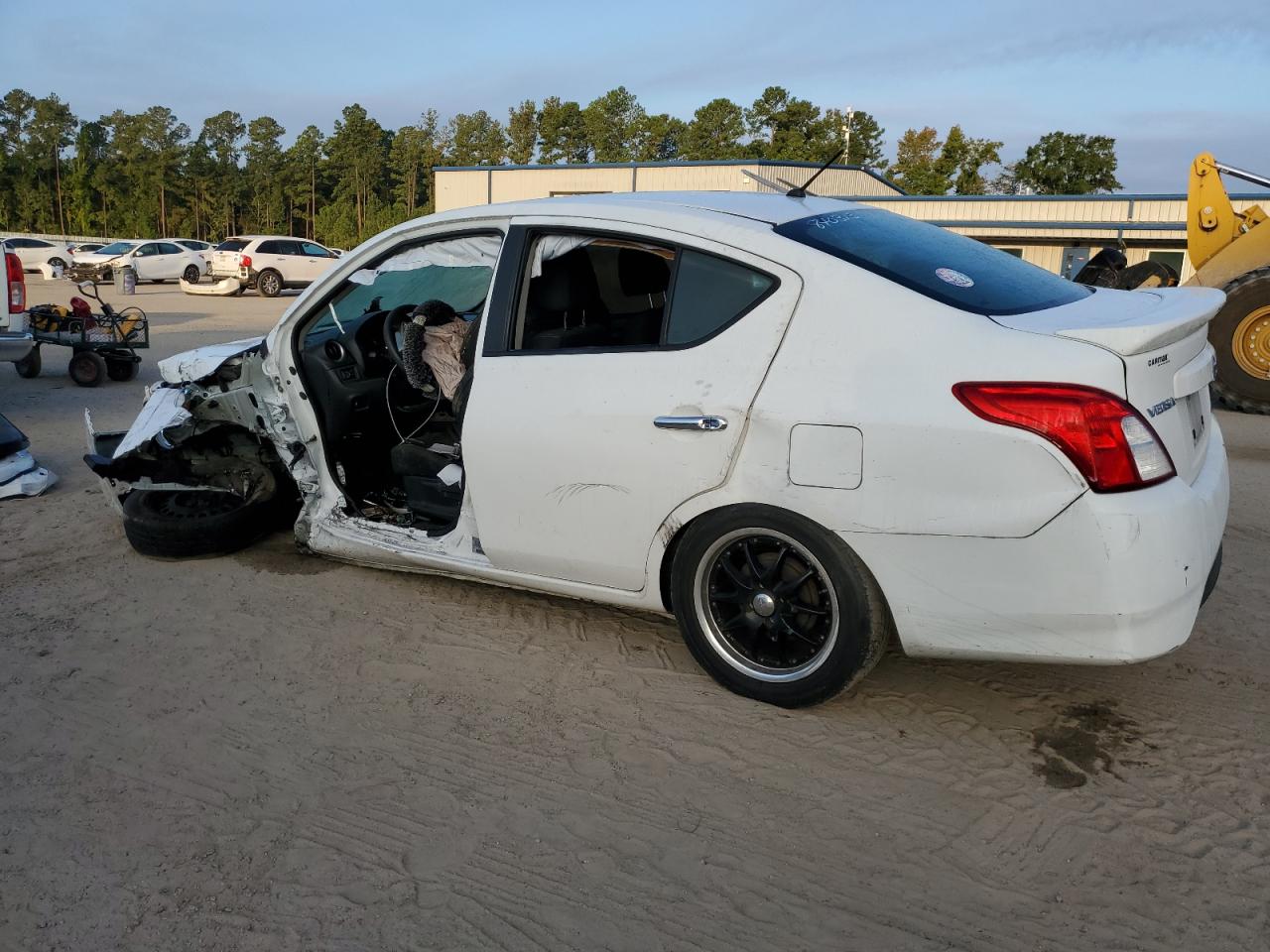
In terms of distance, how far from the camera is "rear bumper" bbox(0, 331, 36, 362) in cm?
955

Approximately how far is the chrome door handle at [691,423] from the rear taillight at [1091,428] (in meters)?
0.88

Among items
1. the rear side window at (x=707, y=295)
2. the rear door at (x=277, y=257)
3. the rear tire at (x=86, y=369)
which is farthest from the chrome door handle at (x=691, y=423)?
the rear door at (x=277, y=257)

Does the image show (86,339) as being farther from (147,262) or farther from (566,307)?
(147,262)

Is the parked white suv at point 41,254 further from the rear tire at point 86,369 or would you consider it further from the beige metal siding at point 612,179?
the rear tire at point 86,369

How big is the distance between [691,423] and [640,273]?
3.59 feet

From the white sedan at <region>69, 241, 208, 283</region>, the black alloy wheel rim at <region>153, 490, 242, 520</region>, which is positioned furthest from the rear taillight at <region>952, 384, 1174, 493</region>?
the white sedan at <region>69, 241, 208, 283</region>

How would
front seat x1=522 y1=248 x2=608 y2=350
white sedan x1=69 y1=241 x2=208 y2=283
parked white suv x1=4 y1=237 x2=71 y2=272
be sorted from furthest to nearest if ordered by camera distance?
1. parked white suv x1=4 y1=237 x2=71 y2=272
2. white sedan x1=69 y1=241 x2=208 y2=283
3. front seat x1=522 y1=248 x2=608 y2=350

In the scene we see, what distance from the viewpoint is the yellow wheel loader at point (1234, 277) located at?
1007 centimetres

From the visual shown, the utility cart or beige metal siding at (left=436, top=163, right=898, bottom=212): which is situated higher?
beige metal siding at (left=436, top=163, right=898, bottom=212)

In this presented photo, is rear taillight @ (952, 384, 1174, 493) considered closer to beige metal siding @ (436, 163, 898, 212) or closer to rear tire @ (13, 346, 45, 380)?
rear tire @ (13, 346, 45, 380)

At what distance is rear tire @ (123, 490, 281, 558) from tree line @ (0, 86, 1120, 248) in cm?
5029

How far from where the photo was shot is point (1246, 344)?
10.1 meters

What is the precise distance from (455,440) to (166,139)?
2585 inches

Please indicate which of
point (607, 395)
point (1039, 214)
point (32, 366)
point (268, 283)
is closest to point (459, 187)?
point (268, 283)
